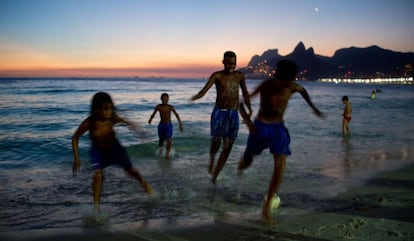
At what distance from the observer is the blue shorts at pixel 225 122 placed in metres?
5.80

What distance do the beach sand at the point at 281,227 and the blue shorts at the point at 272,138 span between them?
2.92 feet

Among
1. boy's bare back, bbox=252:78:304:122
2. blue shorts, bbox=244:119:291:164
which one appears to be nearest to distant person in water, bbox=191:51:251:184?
boy's bare back, bbox=252:78:304:122

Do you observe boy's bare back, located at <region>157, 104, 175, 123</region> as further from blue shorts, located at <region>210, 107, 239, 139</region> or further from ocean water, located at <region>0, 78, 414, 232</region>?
blue shorts, located at <region>210, 107, 239, 139</region>

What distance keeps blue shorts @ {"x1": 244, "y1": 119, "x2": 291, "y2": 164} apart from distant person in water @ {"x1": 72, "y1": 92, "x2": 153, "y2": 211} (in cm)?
182

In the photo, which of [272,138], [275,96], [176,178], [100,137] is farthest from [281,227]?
[176,178]

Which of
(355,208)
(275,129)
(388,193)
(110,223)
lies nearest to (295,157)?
(388,193)

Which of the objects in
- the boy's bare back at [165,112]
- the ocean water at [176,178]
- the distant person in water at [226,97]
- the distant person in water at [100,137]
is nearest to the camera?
the distant person in water at [100,137]

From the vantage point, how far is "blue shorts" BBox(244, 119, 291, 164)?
450 centimetres

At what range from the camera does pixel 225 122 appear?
5828mm

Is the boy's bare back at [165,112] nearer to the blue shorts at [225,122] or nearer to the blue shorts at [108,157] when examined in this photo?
the blue shorts at [225,122]

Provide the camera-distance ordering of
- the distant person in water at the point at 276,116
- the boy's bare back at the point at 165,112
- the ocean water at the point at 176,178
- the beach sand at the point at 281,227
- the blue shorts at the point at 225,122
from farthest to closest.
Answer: the boy's bare back at the point at 165,112 < the blue shorts at the point at 225,122 < the ocean water at the point at 176,178 < the distant person in water at the point at 276,116 < the beach sand at the point at 281,227

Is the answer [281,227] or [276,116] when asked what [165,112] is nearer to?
[276,116]

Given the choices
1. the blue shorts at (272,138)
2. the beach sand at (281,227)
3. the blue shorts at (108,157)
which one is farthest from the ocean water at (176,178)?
the blue shorts at (272,138)

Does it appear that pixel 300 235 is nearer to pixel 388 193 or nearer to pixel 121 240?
pixel 121 240
